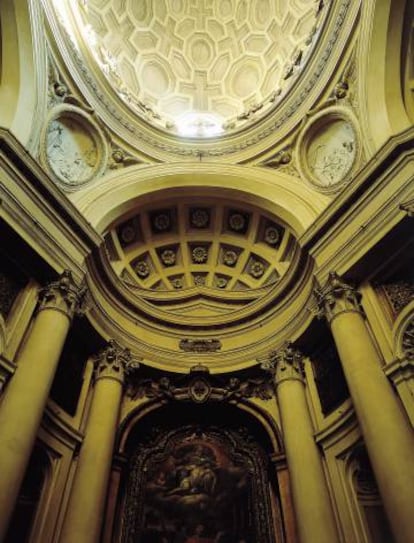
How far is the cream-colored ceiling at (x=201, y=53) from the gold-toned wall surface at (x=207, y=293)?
197 millimetres

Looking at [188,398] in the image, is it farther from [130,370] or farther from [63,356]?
[63,356]

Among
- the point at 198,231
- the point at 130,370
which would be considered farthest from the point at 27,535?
the point at 198,231

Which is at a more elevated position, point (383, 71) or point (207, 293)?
point (383, 71)

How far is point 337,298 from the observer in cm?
833

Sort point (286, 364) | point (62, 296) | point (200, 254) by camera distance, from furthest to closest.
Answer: point (200, 254), point (286, 364), point (62, 296)

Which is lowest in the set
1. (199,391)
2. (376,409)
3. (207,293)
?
(376,409)

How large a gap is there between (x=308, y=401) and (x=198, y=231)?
22.2 ft

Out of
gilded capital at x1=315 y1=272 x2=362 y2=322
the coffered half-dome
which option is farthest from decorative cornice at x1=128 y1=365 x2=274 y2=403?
gilded capital at x1=315 y1=272 x2=362 y2=322

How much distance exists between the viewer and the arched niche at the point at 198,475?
8656 millimetres

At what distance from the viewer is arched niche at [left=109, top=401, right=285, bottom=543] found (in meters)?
8.66

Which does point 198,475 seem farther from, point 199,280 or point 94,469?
point 199,280

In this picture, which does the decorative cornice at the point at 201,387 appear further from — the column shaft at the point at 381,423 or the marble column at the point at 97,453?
the column shaft at the point at 381,423

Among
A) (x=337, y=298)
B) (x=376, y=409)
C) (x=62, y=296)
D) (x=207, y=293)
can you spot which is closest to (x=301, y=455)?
(x=376, y=409)

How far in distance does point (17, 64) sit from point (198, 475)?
10.5m
